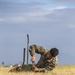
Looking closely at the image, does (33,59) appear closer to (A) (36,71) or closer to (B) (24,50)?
(A) (36,71)

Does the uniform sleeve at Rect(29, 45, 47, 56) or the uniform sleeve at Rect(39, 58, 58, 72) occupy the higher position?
the uniform sleeve at Rect(29, 45, 47, 56)

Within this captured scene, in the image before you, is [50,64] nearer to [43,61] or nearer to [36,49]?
[43,61]

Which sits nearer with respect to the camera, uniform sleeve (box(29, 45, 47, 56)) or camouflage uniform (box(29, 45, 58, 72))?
uniform sleeve (box(29, 45, 47, 56))

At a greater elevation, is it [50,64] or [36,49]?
[36,49]

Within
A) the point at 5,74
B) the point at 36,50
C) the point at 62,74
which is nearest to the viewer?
the point at 5,74

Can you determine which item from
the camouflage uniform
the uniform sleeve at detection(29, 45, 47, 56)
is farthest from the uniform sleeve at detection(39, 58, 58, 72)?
the uniform sleeve at detection(29, 45, 47, 56)

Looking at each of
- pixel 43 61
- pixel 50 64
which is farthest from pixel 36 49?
pixel 50 64

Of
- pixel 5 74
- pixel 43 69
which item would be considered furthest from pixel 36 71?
pixel 5 74

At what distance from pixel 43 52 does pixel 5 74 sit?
3.09 meters

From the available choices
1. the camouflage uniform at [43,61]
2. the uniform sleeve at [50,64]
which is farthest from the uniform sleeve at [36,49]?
the uniform sleeve at [50,64]

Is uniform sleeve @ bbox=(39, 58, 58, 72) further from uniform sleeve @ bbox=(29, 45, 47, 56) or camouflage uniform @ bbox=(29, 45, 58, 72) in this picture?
uniform sleeve @ bbox=(29, 45, 47, 56)

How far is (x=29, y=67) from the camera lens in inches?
728

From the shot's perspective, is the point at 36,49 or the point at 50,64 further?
the point at 50,64

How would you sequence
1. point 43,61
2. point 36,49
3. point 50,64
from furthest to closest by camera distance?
point 43,61, point 50,64, point 36,49
